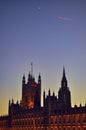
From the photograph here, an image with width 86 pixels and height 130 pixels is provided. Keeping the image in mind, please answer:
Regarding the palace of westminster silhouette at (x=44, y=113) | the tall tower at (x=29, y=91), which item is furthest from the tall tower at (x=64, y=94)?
the tall tower at (x=29, y=91)

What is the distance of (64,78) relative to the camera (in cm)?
12362

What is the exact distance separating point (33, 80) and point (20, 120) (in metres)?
31.7

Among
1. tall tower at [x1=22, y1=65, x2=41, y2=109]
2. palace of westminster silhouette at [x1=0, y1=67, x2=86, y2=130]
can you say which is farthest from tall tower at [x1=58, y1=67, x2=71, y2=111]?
tall tower at [x1=22, y1=65, x2=41, y2=109]

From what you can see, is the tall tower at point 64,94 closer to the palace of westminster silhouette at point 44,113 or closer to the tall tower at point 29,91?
the palace of westminster silhouette at point 44,113

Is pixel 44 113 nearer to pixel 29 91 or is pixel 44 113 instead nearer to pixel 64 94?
pixel 64 94

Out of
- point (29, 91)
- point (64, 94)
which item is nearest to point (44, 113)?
point (64, 94)

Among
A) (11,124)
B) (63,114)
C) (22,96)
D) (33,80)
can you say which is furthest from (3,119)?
(63,114)

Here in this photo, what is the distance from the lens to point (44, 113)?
99875mm

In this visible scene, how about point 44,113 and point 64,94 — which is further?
point 64,94

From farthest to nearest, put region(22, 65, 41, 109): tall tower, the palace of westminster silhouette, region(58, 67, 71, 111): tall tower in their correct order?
region(22, 65, 41, 109): tall tower < region(58, 67, 71, 111): tall tower < the palace of westminster silhouette

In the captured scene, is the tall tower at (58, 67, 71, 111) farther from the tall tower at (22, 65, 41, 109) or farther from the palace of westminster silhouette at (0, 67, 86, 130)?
the tall tower at (22, 65, 41, 109)

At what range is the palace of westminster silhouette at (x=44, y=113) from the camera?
89438 mm

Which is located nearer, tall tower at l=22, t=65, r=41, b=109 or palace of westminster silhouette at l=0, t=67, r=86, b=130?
palace of westminster silhouette at l=0, t=67, r=86, b=130

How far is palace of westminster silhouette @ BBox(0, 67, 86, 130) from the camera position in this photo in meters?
89.4
